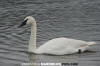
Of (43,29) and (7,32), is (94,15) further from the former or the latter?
(7,32)

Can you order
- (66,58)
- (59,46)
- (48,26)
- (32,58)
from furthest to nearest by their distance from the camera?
(48,26) < (59,46) < (32,58) < (66,58)


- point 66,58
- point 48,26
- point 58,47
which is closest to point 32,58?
point 58,47

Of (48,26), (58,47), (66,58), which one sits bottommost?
(66,58)

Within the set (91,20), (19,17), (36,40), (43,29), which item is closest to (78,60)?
(36,40)

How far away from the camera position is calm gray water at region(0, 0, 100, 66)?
1247cm

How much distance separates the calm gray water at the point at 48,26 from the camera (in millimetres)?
12469

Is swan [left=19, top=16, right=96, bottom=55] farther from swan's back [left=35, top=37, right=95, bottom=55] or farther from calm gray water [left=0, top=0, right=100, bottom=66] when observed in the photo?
calm gray water [left=0, top=0, right=100, bottom=66]

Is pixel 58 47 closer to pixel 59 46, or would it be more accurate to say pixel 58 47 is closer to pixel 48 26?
pixel 59 46

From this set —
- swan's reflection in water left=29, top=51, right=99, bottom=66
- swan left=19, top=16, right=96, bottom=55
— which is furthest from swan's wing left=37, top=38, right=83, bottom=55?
swan's reflection in water left=29, top=51, right=99, bottom=66

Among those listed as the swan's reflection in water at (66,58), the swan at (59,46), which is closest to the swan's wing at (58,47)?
the swan at (59,46)

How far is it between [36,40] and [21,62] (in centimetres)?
246

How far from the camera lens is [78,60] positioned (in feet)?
40.0

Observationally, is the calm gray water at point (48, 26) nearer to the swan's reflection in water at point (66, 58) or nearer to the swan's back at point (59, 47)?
the swan's reflection in water at point (66, 58)

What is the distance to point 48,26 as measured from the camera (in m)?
16.0
